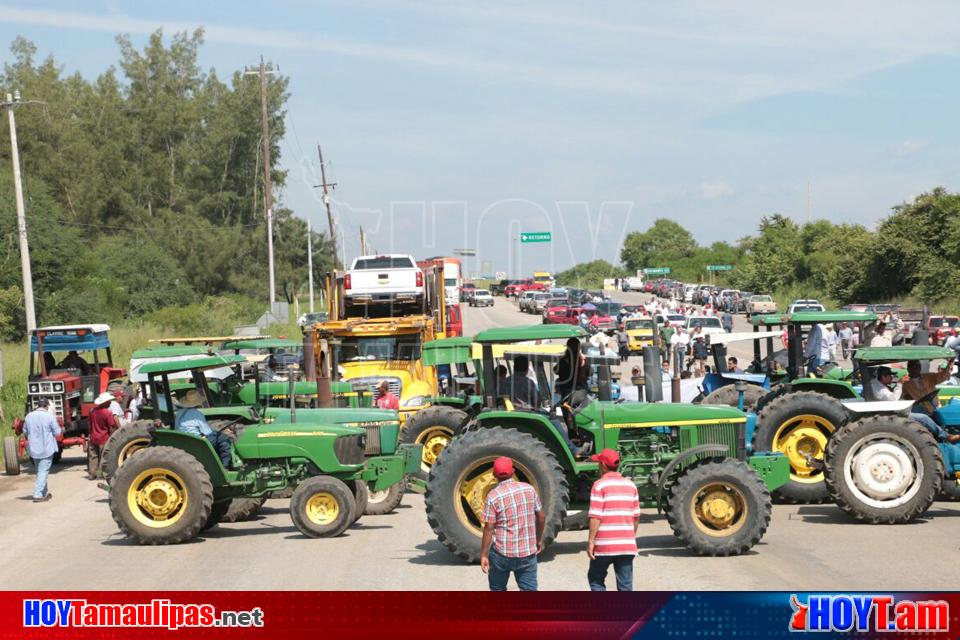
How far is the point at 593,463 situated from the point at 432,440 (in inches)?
232

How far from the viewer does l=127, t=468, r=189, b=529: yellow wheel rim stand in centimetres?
1495

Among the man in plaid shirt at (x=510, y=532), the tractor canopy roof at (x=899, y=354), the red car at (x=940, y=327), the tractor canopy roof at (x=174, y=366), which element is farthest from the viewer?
the red car at (x=940, y=327)

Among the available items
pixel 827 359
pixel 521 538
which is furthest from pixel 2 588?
pixel 827 359

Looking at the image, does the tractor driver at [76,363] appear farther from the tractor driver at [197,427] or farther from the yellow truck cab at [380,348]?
the tractor driver at [197,427]

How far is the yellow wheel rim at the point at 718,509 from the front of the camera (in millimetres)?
13047

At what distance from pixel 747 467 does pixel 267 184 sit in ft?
140

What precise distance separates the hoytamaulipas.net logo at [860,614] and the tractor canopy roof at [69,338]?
20022mm

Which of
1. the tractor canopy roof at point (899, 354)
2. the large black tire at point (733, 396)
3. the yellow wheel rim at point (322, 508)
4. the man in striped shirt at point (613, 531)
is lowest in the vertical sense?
the yellow wheel rim at point (322, 508)

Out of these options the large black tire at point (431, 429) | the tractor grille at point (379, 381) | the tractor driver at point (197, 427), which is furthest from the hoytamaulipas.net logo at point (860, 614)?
the tractor grille at point (379, 381)

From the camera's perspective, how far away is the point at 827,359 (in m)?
18.4

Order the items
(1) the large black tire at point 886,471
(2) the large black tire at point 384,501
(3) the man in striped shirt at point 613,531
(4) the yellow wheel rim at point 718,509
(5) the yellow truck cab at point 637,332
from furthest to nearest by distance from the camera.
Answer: (5) the yellow truck cab at point 637,332 → (2) the large black tire at point 384,501 → (1) the large black tire at point 886,471 → (4) the yellow wheel rim at point 718,509 → (3) the man in striped shirt at point 613,531

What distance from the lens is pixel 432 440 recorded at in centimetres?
1914

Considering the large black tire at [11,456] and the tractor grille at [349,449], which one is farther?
the large black tire at [11,456]

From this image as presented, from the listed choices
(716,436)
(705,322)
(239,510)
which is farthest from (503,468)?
(705,322)
